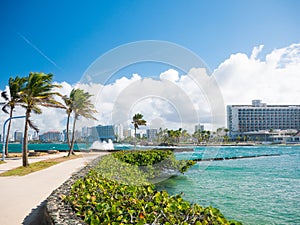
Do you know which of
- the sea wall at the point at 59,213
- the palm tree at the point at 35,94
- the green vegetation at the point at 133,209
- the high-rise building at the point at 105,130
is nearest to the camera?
the green vegetation at the point at 133,209

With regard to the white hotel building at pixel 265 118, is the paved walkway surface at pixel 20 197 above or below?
below

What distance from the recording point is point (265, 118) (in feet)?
420

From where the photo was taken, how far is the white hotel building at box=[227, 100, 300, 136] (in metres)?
127

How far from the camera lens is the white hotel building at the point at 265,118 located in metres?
127

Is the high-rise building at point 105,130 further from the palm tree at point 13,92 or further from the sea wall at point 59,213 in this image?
the palm tree at point 13,92

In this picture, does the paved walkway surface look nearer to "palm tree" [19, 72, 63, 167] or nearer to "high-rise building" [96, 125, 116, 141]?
"high-rise building" [96, 125, 116, 141]

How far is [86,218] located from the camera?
3.86 metres

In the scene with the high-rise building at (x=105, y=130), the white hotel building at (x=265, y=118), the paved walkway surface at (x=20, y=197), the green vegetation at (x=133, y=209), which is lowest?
the paved walkway surface at (x=20, y=197)

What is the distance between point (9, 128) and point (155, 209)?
76.8 feet

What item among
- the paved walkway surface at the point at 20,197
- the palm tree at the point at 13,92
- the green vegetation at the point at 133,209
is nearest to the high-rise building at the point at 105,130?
the paved walkway surface at the point at 20,197

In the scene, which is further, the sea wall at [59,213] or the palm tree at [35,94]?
the palm tree at [35,94]

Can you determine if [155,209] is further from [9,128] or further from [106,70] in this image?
[9,128]

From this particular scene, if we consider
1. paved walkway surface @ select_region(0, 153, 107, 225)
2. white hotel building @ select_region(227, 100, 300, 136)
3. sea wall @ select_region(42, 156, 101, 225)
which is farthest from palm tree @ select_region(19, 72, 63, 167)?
white hotel building @ select_region(227, 100, 300, 136)

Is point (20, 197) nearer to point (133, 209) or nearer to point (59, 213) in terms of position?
point (59, 213)
